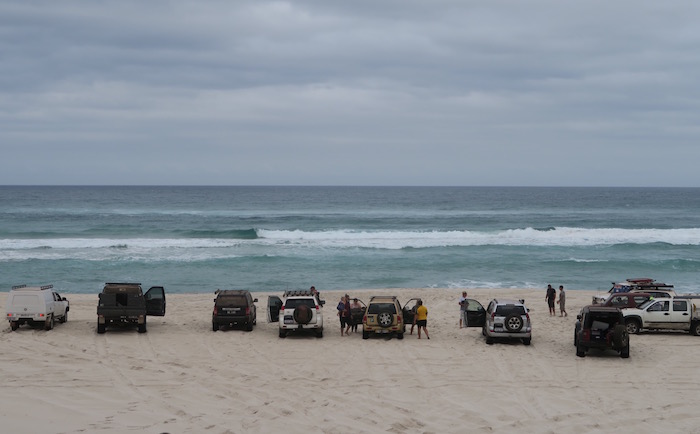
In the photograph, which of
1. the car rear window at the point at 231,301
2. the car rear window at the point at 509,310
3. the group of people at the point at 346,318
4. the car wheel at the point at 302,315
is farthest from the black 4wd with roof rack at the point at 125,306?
the car rear window at the point at 509,310

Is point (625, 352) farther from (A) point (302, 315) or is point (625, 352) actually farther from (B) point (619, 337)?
(A) point (302, 315)

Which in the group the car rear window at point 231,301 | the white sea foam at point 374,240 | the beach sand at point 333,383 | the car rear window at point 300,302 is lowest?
the beach sand at point 333,383

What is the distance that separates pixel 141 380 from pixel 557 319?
632 inches

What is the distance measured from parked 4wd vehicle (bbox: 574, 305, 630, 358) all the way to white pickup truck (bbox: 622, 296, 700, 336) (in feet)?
12.9

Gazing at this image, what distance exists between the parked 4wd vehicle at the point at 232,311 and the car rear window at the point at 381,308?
4177 mm

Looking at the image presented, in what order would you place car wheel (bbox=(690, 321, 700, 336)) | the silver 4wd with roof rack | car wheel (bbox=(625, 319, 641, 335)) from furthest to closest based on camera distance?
car wheel (bbox=(625, 319, 641, 335)) < car wheel (bbox=(690, 321, 700, 336)) < the silver 4wd with roof rack

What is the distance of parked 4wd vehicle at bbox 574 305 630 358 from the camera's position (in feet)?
60.6

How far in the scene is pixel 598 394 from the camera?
15.1 m

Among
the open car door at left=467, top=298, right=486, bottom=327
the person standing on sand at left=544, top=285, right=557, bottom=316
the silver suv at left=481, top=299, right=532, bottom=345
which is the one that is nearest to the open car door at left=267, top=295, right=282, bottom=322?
the open car door at left=467, top=298, right=486, bottom=327

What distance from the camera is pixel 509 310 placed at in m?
20.4

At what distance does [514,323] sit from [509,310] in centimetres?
52

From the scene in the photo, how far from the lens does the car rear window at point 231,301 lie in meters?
22.6

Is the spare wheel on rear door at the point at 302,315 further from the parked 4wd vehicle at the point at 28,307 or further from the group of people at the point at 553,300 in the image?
the group of people at the point at 553,300

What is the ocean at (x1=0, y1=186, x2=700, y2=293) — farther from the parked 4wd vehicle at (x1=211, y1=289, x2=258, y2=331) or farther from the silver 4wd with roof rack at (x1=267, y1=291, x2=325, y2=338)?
the silver 4wd with roof rack at (x1=267, y1=291, x2=325, y2=338)
